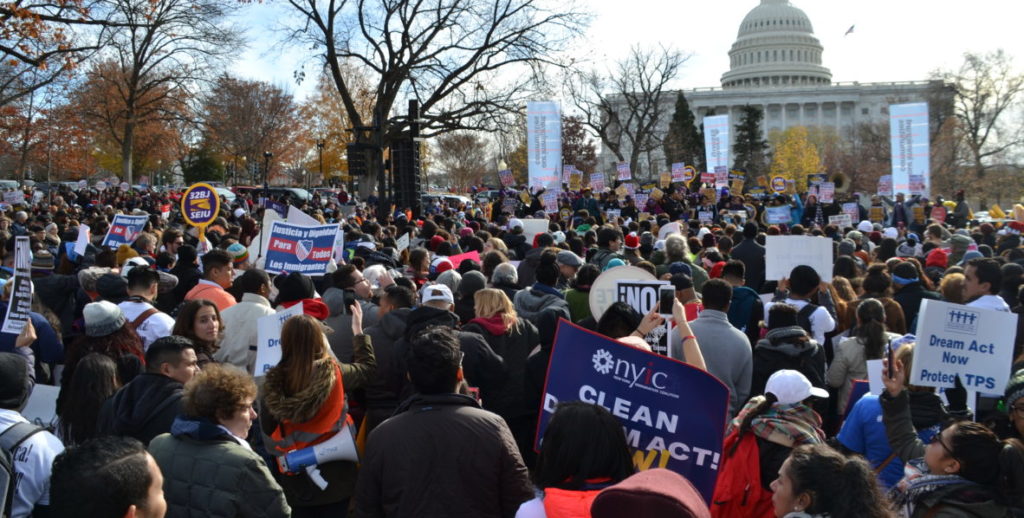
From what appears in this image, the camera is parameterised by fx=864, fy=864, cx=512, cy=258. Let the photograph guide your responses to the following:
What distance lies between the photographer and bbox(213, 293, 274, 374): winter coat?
6.12 meters

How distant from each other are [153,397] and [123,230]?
8.25 m

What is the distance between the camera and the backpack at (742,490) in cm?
388

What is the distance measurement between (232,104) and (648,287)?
213ft

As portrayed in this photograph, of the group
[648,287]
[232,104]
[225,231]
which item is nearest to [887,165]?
Answer: [232,104]

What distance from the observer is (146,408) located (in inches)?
165

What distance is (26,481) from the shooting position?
3664mm

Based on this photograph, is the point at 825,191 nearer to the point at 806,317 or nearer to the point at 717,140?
the point at 717,140

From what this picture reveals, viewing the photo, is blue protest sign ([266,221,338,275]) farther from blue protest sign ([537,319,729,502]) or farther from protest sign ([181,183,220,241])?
blue protest sign ([537,319,729,502])

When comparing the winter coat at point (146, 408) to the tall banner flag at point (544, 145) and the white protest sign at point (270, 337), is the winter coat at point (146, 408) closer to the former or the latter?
the white protest sign at point (270, 337)

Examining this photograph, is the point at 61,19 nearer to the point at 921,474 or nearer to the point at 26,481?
the point at 26,481

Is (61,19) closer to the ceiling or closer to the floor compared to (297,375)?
closer to the ceiling

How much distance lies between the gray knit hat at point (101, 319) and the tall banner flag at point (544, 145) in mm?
17177

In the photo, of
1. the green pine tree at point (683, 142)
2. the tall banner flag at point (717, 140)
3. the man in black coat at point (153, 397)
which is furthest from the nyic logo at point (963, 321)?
the green pine tree at point (683, 142)

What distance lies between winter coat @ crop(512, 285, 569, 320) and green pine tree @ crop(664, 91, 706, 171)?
197ft
